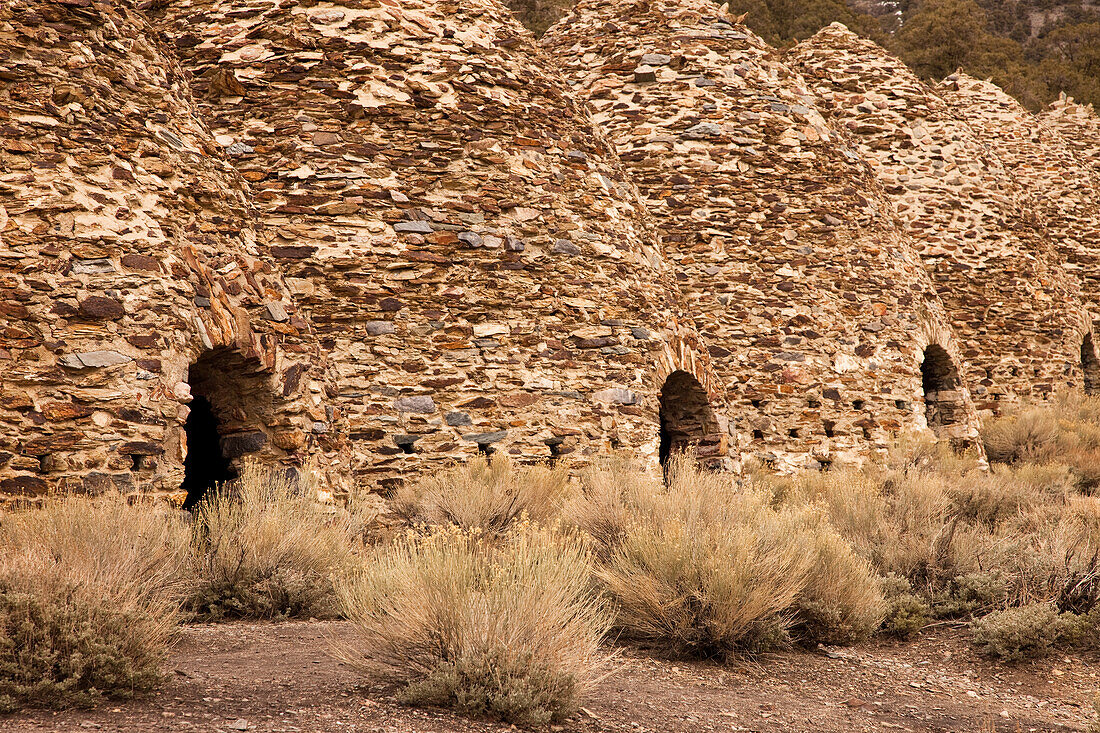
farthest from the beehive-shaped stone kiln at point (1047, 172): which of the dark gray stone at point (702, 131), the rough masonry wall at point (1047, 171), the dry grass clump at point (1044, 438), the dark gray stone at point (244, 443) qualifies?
the dark gray stone at point (244, 443)

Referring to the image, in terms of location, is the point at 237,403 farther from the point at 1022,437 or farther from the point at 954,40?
the point at 954,40

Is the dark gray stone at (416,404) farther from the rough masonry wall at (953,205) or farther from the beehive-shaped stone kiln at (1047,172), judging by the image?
the beehive-shaped stone kiln at (1047,172)

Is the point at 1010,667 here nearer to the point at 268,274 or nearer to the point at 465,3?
the point at 268,274

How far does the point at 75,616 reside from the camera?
3.59 metres

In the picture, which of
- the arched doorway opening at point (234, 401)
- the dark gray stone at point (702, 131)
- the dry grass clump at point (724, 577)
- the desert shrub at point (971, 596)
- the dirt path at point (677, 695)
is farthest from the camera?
the dark gray stone at point (702, 131)

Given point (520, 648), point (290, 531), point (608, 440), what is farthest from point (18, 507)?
point (608, 440)

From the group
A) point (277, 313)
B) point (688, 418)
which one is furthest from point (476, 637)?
point (688, 418)

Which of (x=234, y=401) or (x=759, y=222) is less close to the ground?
(x=759, y=222)

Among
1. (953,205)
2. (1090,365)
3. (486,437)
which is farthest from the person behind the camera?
(1090,365)

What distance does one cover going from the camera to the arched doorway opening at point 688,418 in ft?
34.2

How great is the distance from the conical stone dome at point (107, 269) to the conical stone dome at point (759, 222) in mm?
6189

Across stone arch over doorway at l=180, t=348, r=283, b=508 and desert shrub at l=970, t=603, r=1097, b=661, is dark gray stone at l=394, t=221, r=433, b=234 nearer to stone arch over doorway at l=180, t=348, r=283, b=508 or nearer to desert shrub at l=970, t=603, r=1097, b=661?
stone arch over doorway at l=180, t=348, r=283, b=508

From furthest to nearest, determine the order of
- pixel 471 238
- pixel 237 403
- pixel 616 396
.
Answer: pixel 616 396 < pixel 471 238 < pixel 237 403

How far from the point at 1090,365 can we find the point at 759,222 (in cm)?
A: 1279
